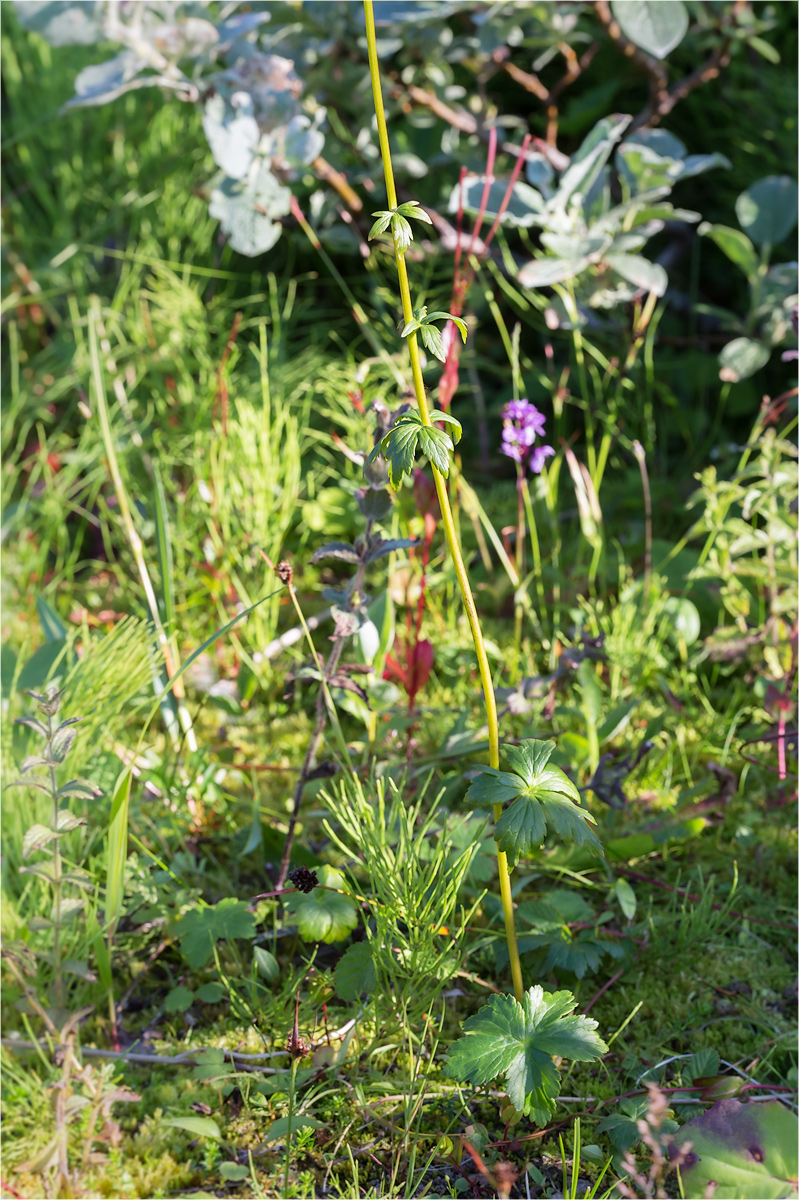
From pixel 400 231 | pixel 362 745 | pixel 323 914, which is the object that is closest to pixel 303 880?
pixel 323 914

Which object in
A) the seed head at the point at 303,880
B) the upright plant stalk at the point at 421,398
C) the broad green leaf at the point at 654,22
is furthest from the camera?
the broad green leaf at the point at 654,22

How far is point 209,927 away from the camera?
1051mm

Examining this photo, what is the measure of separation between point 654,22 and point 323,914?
152 cm

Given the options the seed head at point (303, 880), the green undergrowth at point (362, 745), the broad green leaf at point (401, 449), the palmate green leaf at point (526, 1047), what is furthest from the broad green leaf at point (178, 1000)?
the broad green leaf at point (401, 449)

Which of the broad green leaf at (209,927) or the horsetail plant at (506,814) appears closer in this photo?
the horsetail plant at (506,814)

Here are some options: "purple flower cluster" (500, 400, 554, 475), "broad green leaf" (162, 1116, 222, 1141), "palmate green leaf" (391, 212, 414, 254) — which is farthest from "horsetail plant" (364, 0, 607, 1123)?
"purple flower cluster" (500, 400, 554, 475)

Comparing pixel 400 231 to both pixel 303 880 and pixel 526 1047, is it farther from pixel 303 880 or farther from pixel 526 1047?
pixel 526 1047

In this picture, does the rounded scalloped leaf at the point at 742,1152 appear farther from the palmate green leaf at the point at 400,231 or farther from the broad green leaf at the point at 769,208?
the broad green leaf at the point at 769,208

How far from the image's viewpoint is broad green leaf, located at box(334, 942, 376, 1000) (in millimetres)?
960

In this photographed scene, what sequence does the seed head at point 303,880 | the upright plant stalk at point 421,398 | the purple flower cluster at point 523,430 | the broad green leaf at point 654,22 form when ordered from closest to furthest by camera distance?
the upright plant stalk at point 421,398 → the seed head at point 303,880 → the purple flower cluster at point 523,430 → the broad green leaf at point 654,22

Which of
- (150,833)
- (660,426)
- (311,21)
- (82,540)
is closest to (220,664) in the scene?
(150,833)

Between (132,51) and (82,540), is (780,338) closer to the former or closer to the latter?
(132,51)

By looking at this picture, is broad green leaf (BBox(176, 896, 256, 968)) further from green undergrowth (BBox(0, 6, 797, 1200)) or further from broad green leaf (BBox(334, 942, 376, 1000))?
broad green leaf (BBox(334, 942, 376, 1000))

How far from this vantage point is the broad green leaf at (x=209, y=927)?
1.04m
